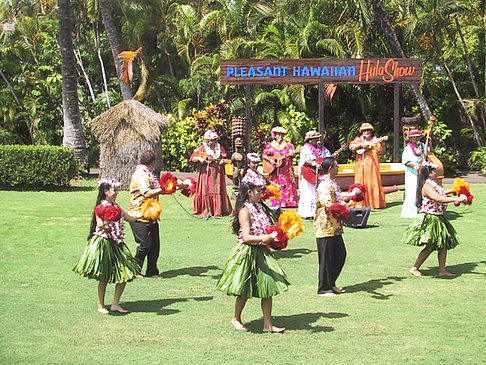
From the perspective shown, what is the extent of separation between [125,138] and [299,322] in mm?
11138

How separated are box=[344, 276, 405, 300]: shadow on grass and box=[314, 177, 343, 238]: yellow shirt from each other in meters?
0.75

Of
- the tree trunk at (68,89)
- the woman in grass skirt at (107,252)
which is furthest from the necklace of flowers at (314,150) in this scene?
the tree trunk at (68,89)

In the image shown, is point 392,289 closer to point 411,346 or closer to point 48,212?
point 411,346

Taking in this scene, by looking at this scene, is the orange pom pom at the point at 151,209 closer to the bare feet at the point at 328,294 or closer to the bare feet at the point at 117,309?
the bare feet at the point at 117,309

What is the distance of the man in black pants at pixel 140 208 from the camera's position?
27.3 feet

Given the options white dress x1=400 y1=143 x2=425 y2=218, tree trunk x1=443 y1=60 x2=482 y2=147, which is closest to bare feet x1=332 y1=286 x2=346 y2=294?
white dress x1=400 y1=143 x2=425 y2=218

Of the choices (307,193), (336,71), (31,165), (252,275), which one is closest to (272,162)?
(307,193)

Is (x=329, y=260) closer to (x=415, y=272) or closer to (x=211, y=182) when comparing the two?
(x=415, y=272)

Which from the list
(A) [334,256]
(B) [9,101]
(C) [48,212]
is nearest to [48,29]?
(B) [9,101]

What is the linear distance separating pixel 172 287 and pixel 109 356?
2486 millimetres

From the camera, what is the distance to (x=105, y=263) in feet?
22.3

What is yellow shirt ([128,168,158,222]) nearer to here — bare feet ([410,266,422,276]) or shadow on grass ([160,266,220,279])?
shadow on grass ([160,266,220,279])

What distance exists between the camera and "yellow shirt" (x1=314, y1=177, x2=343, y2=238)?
7.66 metres

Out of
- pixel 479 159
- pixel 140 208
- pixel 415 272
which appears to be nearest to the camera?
pixel 140 208
